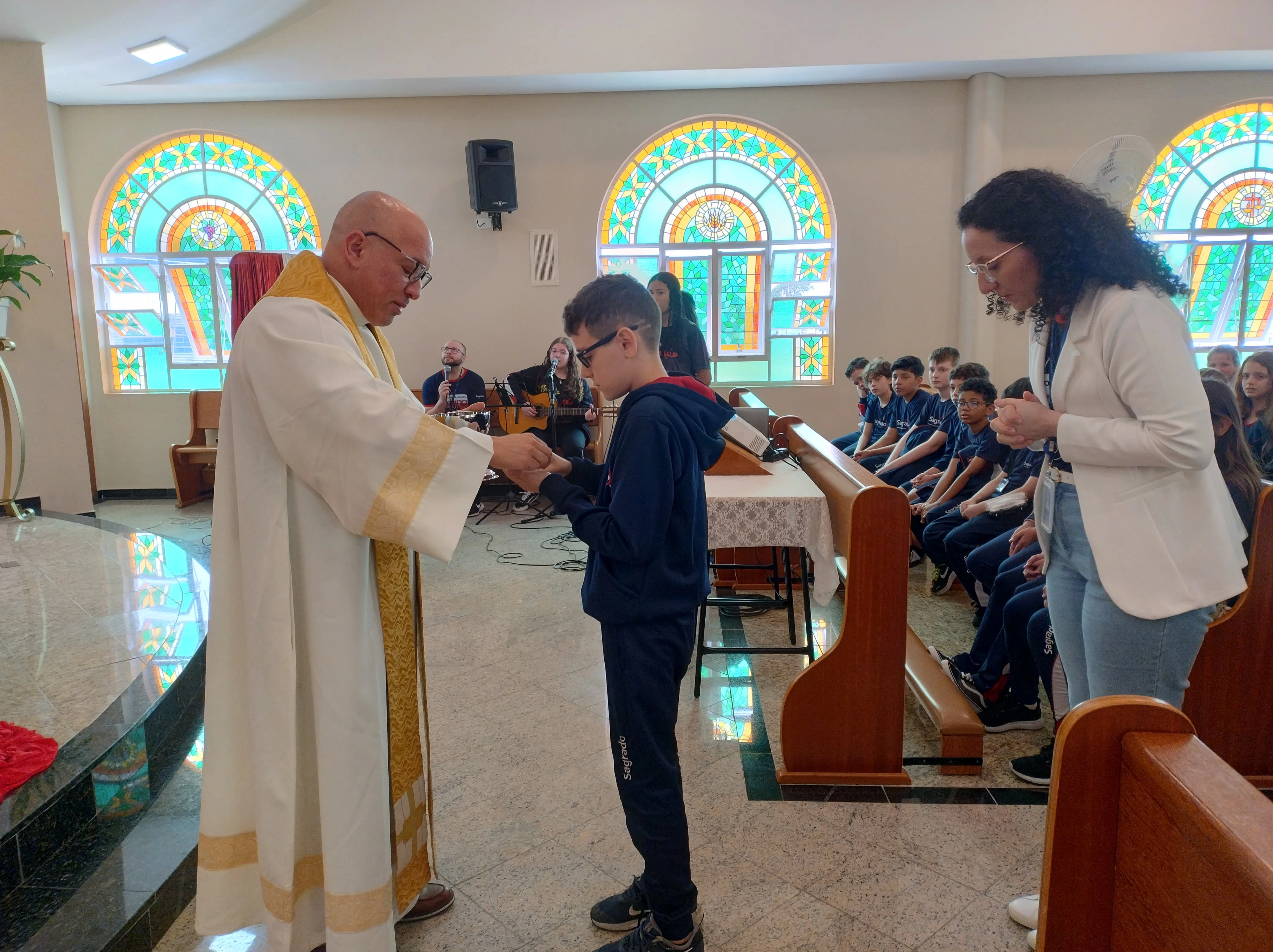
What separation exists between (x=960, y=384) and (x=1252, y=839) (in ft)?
12.4

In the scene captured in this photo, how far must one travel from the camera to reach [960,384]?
419cm

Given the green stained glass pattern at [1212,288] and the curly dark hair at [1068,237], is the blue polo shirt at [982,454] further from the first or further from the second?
the green stained glass pattern at [1212,288]

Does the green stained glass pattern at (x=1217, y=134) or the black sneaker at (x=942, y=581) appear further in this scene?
the green stained glass pattern at (x=1217, y=134)

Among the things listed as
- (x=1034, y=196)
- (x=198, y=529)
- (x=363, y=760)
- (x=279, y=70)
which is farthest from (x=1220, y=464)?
(x=279, y=70)

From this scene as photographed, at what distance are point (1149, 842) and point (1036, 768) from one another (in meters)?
1.81

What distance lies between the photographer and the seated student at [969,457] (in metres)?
4.04

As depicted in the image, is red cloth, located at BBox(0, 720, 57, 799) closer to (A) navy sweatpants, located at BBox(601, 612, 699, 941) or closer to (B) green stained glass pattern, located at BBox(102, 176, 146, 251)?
(A) navy sweatpants, located at BBox(601, 612, 699, 941)

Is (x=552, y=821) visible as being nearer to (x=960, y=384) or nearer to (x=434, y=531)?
(x=434, y=531)

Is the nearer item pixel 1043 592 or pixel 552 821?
pixel 552 821

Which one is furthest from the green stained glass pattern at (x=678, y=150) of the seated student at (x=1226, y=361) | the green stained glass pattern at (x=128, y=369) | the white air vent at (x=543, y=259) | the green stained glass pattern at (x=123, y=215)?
the green stained glass pattern at (x=128, y=369)

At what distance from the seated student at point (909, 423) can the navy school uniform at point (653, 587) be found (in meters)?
3.56

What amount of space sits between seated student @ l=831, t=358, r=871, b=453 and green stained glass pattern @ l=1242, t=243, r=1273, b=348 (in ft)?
11.5

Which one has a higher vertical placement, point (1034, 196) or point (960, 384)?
point (1034, 196)

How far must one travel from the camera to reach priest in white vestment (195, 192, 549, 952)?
1451mm
